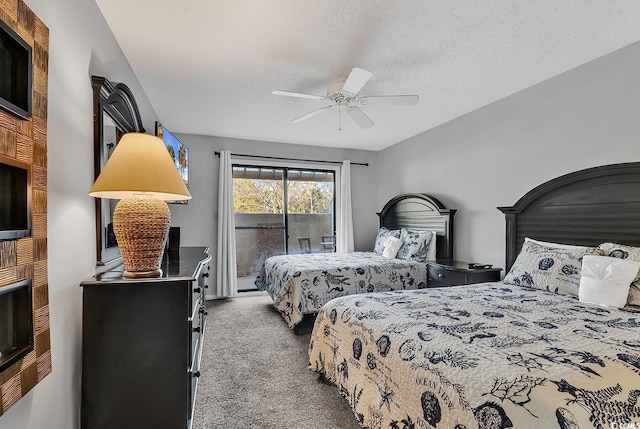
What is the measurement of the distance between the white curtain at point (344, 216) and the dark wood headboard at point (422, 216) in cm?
55

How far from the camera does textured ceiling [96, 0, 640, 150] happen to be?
1.86 m

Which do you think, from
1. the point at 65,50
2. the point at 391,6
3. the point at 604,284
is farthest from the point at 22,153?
the point at 604,284

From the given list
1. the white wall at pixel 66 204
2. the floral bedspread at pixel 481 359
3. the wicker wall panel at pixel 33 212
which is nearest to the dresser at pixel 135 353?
the white wall at pixel 66 204

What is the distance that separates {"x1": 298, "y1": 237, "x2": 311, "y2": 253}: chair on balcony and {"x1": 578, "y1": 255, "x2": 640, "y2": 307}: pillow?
393 cm

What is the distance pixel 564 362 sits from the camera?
118 cm

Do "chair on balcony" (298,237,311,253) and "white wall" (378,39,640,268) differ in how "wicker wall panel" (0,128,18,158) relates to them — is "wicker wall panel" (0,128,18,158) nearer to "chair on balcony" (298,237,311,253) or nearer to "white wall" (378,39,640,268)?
"white wall" (378,39,640,268)

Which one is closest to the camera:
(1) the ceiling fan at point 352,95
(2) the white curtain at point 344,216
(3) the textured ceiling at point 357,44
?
(3) the textured ceiling at point 357,44

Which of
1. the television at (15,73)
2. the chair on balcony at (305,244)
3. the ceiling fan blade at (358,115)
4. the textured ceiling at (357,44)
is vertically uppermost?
the textured ceiling at (357,44)

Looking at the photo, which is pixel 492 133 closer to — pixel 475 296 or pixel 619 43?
pixel 619 43

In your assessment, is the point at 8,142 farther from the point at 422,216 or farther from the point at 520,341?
the point at 422,216

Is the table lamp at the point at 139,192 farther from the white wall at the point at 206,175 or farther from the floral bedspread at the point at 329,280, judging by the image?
the white wall at the point at 206,175

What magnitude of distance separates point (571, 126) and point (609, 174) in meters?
0.54

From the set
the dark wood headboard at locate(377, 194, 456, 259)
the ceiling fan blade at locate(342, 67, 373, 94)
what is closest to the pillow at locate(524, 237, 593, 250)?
the dark wood headboard at locate(377, 194, 456, 259)

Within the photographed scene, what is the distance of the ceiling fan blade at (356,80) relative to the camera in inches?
Result: 87.7
